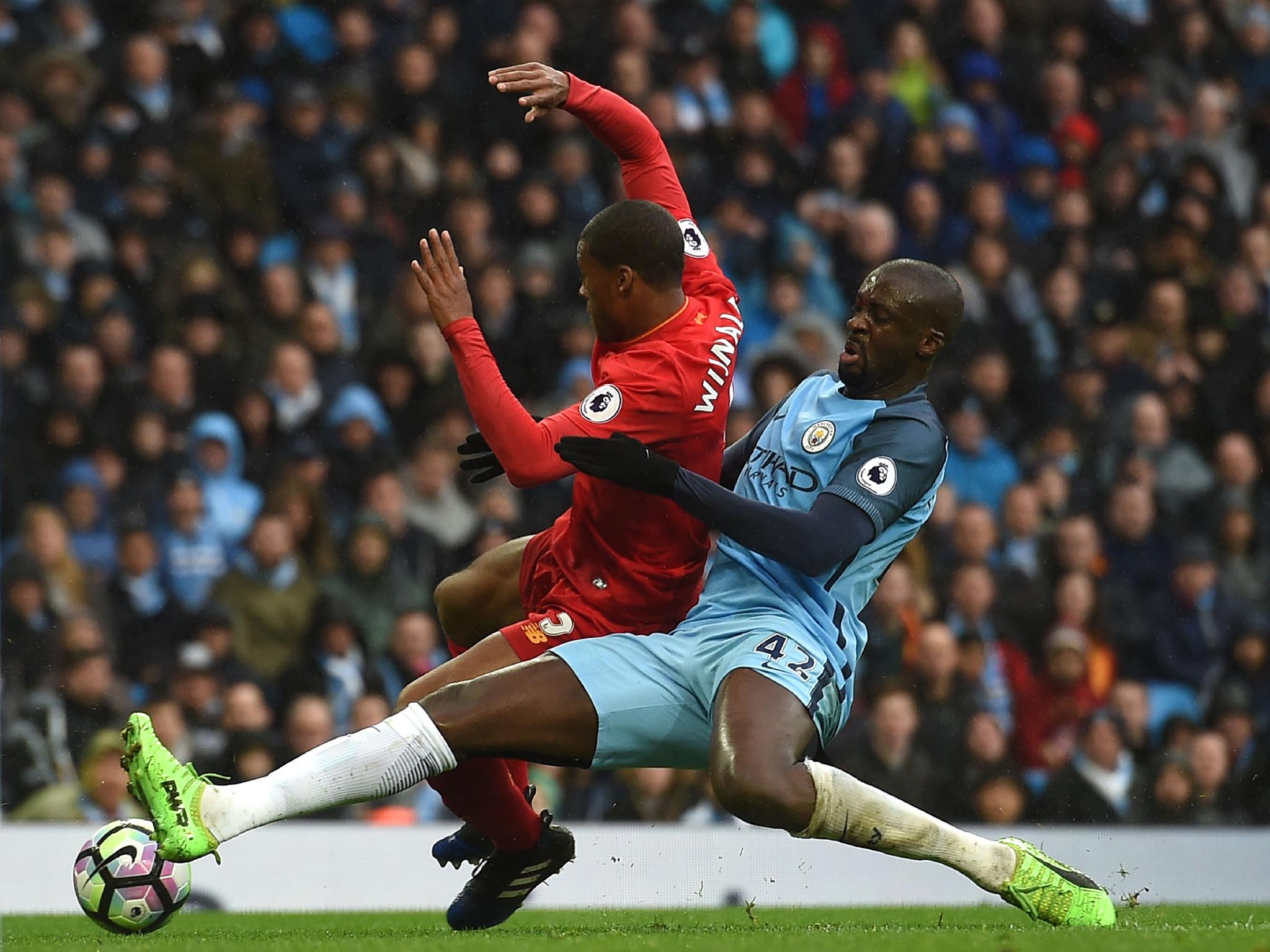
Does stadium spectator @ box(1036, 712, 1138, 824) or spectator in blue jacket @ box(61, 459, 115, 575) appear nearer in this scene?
spectator in blue jacket @ box(61, 459, 115, 575)

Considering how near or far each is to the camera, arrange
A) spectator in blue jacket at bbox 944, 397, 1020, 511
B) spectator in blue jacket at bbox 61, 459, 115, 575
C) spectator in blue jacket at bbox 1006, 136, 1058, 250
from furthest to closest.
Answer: spectator in blue jacket at bbox 1006, 136, 1058, 250, spectator in blue jacket at bbox 944, 397, 1020, 511, spectator in blue jacket at bbox 61, 459, 115, 575

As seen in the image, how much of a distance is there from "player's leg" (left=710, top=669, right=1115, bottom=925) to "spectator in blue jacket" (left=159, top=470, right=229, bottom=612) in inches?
158

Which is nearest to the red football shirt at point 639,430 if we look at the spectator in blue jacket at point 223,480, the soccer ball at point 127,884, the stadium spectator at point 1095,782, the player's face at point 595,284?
the player's face at point 595,284

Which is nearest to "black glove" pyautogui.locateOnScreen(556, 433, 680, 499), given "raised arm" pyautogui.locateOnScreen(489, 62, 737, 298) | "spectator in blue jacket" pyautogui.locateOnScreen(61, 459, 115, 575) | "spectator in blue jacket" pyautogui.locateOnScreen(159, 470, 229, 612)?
"raised arm" pyautogui.locateOnScreen(489, 62, 737, 298)

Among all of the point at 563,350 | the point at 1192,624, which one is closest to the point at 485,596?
the point at 563,350

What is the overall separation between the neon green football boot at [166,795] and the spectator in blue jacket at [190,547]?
3760mm

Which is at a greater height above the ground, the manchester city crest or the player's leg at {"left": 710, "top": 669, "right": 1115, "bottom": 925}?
the manchester city crest

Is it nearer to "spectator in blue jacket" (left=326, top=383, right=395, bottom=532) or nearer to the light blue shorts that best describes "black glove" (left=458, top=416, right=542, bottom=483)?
the light blue shorts

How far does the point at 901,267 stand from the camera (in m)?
5.00

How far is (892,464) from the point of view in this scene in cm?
469

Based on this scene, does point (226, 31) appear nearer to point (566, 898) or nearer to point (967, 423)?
point (967, 423)

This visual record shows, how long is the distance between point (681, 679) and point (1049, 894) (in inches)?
44.5

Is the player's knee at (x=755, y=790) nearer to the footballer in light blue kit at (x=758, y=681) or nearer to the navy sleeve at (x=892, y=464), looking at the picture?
the footballer in light blue kit at (x=758, y=681)

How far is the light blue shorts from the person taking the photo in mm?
4551
